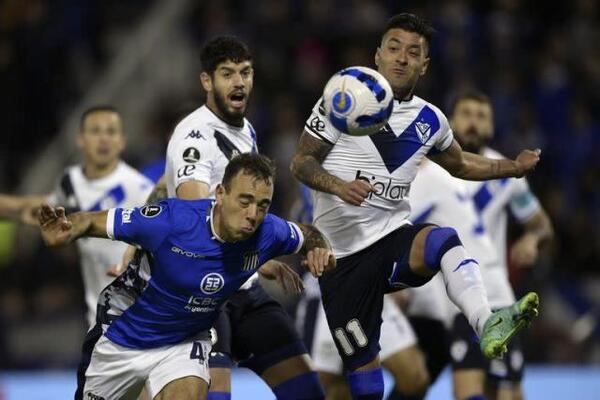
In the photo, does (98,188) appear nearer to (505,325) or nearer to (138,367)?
(138,367)

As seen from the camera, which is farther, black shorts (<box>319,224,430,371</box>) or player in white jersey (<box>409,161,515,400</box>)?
player in white jersey (<box>409,161,515,400</box>)

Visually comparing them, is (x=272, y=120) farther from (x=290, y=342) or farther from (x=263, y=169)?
(x=263, y=169)

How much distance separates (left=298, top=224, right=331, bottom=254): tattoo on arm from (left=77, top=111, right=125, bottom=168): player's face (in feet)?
8.79

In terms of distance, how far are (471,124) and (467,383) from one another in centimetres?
167

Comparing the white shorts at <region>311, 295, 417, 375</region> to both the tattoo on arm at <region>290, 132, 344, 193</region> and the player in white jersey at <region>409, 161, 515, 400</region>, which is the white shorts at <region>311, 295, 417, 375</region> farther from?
the tattoo on arm at <region>290, 132, 344, 193</region>

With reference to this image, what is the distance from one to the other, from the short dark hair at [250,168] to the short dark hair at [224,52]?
3.04 ft

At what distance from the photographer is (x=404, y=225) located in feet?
23.9

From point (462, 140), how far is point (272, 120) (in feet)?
15.9

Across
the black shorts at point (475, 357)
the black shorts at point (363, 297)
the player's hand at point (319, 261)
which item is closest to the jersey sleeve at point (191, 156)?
the player's hand at point (319, 261)

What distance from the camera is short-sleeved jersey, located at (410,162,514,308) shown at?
8930 mm

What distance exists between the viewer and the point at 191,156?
7.24m

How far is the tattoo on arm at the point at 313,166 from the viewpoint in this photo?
678cm

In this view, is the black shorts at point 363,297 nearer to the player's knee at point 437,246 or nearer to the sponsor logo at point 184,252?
the player's knee at point 437,246

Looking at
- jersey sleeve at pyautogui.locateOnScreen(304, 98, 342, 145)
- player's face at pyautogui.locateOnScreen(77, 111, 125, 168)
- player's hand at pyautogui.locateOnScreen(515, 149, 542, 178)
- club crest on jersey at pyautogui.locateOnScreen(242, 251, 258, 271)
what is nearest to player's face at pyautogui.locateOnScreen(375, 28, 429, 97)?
jersey sleeve at pyautogui.locateOnScreen(304, 98, 342, 145)
